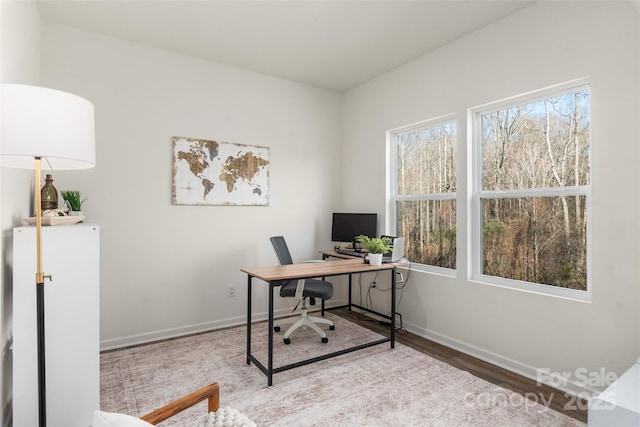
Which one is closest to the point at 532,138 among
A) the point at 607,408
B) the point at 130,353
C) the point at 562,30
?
the point at 562,30

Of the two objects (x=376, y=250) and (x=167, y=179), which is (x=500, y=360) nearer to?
(x=376, y=250)

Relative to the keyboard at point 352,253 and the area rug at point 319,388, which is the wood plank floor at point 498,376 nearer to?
the area rug at point 319,388

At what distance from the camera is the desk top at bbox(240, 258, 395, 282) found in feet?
8.34

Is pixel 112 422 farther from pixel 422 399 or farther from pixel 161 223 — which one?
pixel 161 223

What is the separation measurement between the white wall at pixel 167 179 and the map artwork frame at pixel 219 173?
0.08 meters

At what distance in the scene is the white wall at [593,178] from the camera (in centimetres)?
213

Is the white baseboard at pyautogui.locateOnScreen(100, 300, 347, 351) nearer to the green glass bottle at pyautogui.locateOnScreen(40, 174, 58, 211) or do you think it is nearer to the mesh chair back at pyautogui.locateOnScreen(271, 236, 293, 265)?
→ the mesh chair back at pyautogui.locateOnScreen(271, 236, 293, 265)

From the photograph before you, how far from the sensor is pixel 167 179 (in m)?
3.39

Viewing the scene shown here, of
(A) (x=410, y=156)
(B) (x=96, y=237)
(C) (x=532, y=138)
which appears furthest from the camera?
(A) (x=410, y=156)

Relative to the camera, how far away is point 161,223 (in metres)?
3.36

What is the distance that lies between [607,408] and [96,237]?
2.69 meters

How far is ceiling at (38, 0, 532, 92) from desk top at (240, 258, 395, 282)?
201 centimetres

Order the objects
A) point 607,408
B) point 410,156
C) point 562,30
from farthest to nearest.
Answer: point 410,156 < point 562,30 < point 607,408

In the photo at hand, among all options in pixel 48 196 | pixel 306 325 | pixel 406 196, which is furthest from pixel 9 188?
pixel 406 196
